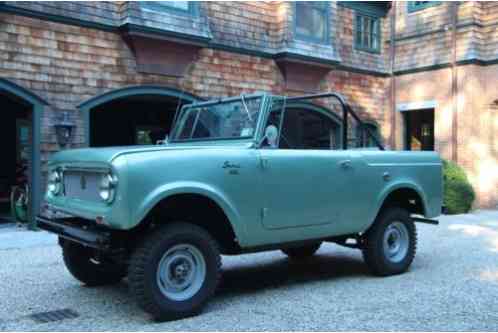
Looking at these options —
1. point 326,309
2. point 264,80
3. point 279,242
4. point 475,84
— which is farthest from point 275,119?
point 475,84

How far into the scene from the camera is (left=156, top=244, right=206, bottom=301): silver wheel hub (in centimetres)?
436

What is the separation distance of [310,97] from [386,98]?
10.9 metres

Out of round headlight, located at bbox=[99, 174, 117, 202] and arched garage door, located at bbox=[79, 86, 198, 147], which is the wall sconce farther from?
round headlight, located at bbox=[99, 174, 117, 202]

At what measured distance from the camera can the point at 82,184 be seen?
4.62 meters

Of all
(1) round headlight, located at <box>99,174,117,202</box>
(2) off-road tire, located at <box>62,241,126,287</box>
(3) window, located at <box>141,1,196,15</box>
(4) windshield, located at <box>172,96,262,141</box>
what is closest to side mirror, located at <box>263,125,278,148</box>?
(4) windshield, located at <box>172,96,262,141</box>

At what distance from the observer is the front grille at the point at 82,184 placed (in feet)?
14.5

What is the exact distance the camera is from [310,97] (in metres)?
5.68

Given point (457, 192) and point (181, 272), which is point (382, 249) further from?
point (457, 192)

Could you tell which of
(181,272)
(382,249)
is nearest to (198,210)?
(181,272)

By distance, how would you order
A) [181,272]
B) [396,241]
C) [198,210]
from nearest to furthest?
[181,272] < [198,210] < [396,241]

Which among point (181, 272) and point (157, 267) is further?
point (181, 272)

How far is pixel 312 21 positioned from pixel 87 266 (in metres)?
9.76

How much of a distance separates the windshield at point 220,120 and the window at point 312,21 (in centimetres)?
754

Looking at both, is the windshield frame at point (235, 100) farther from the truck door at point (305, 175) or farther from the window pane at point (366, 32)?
the window pane at point (366, 32)
